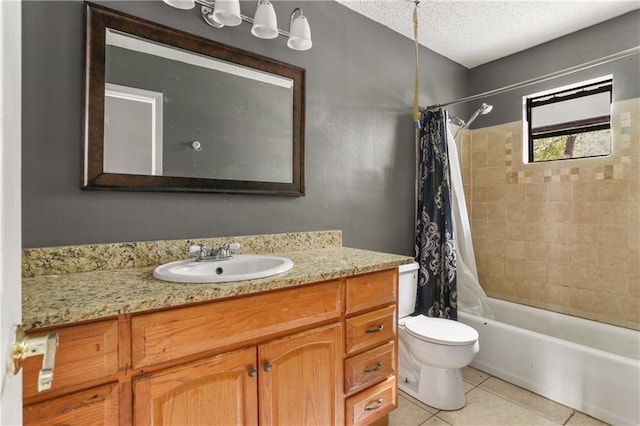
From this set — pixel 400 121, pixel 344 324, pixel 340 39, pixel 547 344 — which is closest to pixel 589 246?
pixel 547 344

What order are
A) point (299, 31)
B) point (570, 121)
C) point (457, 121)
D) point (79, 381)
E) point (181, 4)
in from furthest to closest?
point (457, 121) < point (570, 121) < point (299, 31) < point (181, 4) < point (79, 381)

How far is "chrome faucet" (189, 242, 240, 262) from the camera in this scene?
1.44 m

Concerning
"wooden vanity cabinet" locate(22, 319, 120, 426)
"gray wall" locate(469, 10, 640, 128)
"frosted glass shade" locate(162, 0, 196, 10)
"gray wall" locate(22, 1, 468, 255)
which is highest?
"gray wall" locate(469, 10, 640, 128)

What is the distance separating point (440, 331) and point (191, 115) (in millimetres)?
1771

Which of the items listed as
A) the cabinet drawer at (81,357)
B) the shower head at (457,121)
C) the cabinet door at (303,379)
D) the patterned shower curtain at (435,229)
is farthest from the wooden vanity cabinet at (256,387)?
the shower head at (457,121)

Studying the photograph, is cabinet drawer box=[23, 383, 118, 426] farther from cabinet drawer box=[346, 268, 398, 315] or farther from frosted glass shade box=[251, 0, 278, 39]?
frosted glass shade box=[251, 0, 278, 39]

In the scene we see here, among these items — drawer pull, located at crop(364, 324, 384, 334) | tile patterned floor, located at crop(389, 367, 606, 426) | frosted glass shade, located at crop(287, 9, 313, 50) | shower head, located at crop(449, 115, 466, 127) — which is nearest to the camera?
drawer pull, located at crop(364, 324, 384, 334)

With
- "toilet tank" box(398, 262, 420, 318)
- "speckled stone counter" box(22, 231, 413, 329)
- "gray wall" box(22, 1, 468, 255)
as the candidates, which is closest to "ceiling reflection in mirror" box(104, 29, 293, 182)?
"gray wall" box(22, 1, 468, 255)

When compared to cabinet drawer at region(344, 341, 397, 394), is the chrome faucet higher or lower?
higher

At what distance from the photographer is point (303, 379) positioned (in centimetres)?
130

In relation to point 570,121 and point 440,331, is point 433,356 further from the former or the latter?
point 570,121

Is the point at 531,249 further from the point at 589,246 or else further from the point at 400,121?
the point at 400,121

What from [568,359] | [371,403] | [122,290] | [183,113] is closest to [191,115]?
[183,113]

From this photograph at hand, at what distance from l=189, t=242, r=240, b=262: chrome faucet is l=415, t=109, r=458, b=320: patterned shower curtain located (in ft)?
4.80
